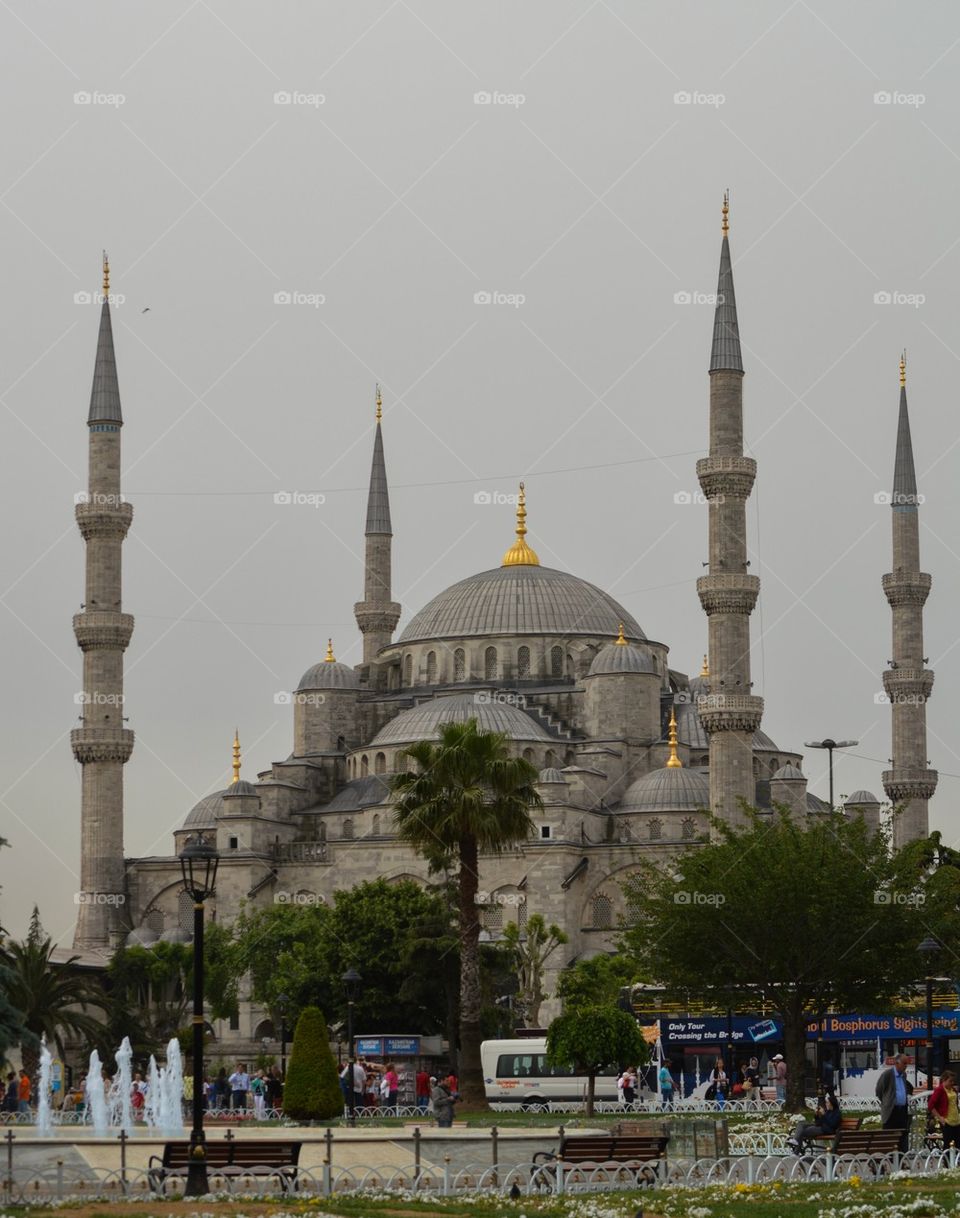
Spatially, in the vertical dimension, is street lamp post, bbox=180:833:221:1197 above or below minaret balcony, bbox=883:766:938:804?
below

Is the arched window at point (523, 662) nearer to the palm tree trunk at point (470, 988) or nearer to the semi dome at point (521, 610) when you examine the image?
the semi dome at point (521, 610)

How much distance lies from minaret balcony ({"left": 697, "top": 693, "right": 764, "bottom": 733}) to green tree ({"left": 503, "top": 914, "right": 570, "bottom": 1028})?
7.01 metres

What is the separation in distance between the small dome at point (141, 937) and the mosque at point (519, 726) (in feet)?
0.83

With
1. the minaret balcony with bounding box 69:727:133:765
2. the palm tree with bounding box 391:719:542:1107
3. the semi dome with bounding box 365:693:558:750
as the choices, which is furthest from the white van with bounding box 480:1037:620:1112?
the semi dome with bounding box 365:693:558:750

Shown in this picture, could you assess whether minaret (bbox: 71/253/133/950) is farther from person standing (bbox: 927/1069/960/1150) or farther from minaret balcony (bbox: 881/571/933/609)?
person standing (bbox: 927/1069/960/1150)

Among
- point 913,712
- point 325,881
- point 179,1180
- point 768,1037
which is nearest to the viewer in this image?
point 179,1180

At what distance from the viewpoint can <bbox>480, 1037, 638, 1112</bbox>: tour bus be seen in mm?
36625

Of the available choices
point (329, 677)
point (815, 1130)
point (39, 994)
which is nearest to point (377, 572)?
point (329, 677)

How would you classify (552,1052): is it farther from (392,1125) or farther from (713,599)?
(713,599)

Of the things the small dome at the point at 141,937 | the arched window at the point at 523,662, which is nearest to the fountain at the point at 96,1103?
the small dome at the point at 141,937

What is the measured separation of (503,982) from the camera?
182 feet

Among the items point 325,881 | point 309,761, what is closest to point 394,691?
point 309,761

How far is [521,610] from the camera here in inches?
2886

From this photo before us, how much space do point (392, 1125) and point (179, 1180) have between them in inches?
423
